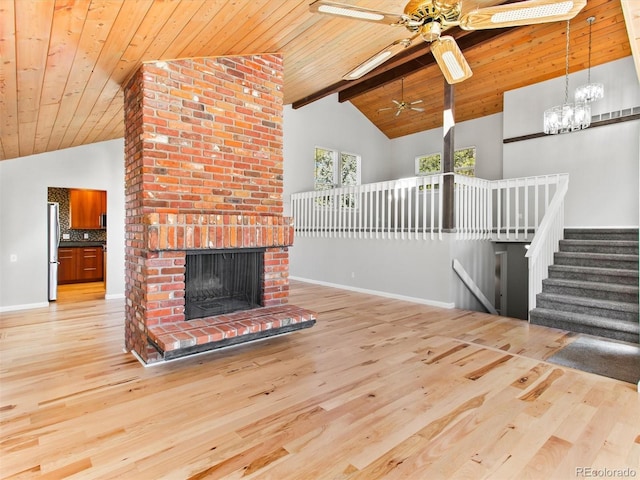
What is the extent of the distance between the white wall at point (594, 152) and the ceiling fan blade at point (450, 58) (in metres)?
5.03

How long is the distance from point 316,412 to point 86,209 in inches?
301

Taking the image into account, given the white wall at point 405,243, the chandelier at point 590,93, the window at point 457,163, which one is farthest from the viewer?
the window at point 457,163

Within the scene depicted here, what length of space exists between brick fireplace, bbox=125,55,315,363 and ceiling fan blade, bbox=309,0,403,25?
156cm

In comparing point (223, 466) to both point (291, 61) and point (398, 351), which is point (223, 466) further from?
point (291, 61)

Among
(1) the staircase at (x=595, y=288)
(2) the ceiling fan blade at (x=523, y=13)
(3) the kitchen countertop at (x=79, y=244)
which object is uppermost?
(2) the ceiling fan blade at (x=523, y=13)

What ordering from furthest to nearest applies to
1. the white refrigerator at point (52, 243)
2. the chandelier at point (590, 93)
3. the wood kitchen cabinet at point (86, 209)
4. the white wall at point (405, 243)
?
the wood kitchen cabinet at point (86, 209)
the white refrigerator at point (52, 243)
the white wall at point (405, 243)
the chandelier at point (590, 93)

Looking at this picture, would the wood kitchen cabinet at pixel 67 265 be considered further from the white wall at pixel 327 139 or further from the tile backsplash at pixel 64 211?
the white wall at pixel 327 139

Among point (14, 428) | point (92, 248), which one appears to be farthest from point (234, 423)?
point (92, 248)

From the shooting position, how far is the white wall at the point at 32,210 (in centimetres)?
509

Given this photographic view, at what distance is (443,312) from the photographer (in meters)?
4.93

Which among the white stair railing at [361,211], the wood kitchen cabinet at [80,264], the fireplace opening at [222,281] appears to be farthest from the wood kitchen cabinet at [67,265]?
the fireplace opening at [222,281]

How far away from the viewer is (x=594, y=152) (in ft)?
20.7

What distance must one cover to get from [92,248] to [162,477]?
7431 mm

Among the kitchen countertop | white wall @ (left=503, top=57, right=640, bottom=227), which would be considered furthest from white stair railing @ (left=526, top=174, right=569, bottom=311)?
the kitchen countertop
